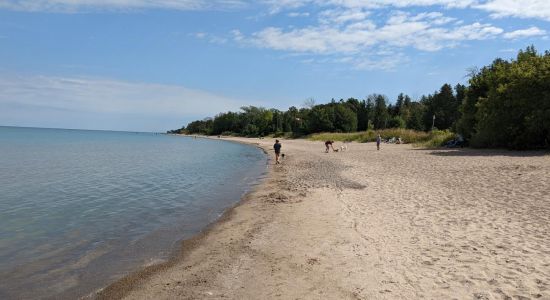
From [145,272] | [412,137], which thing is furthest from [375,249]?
[412,137]

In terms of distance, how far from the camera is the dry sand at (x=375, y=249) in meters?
6.82

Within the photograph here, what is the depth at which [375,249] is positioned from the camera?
8852 mm

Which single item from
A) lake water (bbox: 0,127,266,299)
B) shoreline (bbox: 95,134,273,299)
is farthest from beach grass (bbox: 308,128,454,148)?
shoreline (bbox: 95,134,273,299)

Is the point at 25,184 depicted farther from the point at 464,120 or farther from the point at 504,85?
the point at 464,120

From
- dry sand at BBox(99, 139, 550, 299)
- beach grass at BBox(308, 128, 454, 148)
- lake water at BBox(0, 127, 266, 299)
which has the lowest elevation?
lake water at BBox(0, 127, 266, 299)

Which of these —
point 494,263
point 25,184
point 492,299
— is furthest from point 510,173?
point 25,184

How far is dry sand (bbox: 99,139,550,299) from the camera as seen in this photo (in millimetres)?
6824

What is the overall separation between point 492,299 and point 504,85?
32.2 m

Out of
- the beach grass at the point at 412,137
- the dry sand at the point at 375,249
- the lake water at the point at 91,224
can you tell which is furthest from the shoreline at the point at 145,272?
the beach grass at the point at 412,137

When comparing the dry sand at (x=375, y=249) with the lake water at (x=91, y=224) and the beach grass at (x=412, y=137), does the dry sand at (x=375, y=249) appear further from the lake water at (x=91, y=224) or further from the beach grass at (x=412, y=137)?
the beach grass at (x=412, y=137)

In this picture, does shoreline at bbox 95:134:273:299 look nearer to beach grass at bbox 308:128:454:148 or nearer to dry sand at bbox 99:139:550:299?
dry sand at bbox 99:139:550:299

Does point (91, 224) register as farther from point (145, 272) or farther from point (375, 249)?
point (375, 249)

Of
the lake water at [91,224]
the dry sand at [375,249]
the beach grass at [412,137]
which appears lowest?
the lake water at [91,224]

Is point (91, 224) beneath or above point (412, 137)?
beneath
